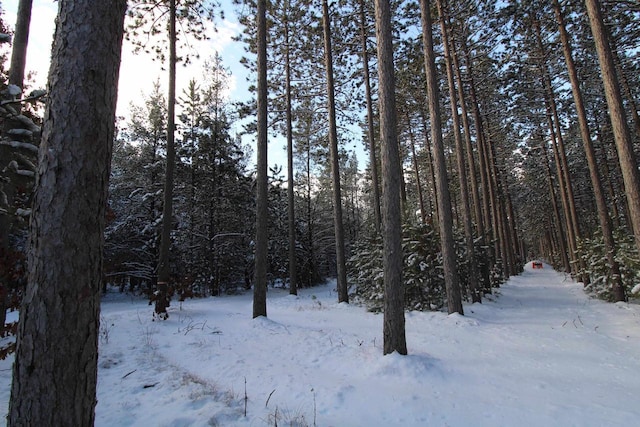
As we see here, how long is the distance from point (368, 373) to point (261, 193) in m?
5.88

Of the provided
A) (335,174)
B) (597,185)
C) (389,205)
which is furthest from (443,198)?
(597,185)

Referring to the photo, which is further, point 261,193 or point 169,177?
point 169,177

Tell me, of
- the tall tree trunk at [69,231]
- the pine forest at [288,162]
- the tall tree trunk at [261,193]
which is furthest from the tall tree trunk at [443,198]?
the tall tree trunk at [69,231]

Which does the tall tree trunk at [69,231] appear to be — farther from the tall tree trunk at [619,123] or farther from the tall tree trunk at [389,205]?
the tall tree trunk at [619,123]

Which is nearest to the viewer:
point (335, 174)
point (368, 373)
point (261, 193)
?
point (368, 373)

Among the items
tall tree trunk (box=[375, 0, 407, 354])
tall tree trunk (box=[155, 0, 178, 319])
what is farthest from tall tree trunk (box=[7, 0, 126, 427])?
tall tree trunk (box=[155, 0, 178, 319])

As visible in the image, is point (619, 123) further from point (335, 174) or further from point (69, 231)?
point (69, 231)

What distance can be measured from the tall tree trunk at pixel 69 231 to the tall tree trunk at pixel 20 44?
18.3 feet

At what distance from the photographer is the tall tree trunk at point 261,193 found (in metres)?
8.87

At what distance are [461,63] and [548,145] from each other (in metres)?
12.8

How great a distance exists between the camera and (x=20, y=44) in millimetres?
6066

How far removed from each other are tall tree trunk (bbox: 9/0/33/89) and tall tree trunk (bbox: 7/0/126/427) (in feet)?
18.3

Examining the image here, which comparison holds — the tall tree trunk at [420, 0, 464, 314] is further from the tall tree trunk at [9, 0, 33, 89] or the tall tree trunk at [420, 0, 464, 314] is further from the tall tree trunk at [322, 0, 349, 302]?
the tall tree trunk at [9, 0, 33, 89]

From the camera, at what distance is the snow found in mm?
3428
